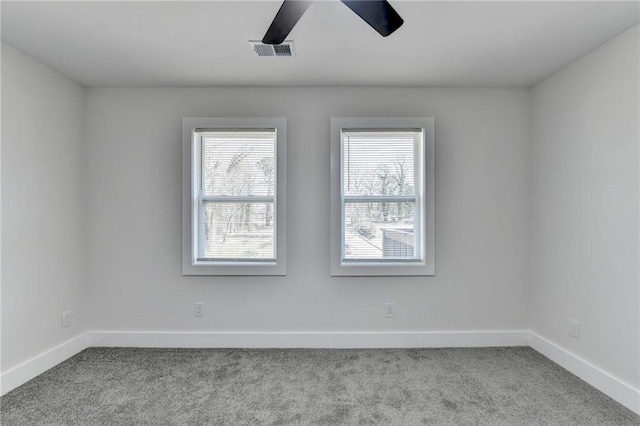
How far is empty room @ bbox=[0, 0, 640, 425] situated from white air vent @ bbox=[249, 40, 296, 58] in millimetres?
20

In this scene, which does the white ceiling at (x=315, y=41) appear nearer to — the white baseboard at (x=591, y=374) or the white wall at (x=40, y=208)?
the white wall at (x=40, y=208)

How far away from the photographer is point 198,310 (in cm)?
322

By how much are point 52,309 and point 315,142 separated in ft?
8.58

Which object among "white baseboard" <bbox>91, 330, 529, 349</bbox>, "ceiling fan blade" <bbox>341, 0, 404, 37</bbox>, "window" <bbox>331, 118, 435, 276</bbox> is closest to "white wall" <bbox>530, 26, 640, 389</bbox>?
"white baseboard" <bbox>91, 330, 529, 349</bbox>

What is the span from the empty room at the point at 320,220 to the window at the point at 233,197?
0.8 inches

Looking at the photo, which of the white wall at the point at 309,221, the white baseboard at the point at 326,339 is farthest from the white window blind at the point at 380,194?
the white baseboard at the point at 326,339

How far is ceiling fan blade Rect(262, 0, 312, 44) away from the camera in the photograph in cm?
160

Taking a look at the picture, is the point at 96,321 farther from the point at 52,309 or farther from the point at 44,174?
the point at 44,174

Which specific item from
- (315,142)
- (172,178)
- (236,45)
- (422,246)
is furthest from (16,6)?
(422,246)

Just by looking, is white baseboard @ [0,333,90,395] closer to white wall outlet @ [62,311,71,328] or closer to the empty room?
the empty room

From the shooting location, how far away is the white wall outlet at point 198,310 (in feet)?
10.5

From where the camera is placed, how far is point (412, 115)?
322 cm

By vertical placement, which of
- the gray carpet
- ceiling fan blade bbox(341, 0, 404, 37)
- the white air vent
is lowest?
the gray carpet

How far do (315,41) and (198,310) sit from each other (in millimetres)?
2505
